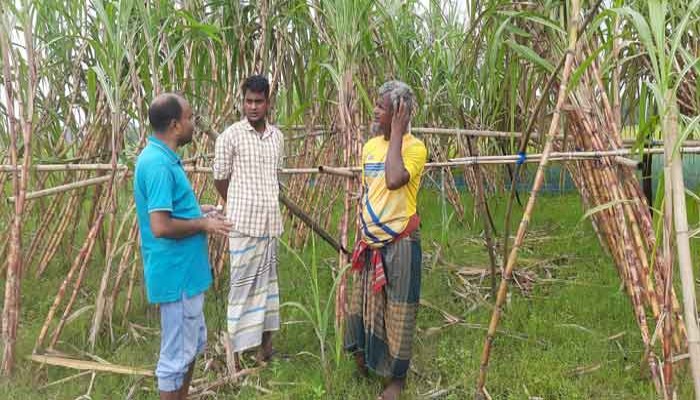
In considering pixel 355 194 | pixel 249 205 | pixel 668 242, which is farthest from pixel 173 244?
pixel 668 242

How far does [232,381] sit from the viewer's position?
203 centimetres

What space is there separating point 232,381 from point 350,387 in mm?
463

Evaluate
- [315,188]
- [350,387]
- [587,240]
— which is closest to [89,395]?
[350,387]

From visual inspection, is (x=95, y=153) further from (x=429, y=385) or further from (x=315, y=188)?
(x=429, y=385)

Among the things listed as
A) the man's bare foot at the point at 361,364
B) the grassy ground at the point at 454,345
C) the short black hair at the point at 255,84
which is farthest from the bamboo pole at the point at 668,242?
the short black hair at the point at 255,84

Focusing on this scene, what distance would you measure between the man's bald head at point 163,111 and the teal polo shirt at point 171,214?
1.9 inches

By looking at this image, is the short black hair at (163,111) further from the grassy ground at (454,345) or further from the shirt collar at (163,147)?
the grassy ground at (454,345)

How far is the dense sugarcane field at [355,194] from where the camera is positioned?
65.9 inches

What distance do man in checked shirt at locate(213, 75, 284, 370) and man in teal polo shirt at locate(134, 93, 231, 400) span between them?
0.41 meters

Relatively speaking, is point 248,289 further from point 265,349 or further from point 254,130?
point 254,130

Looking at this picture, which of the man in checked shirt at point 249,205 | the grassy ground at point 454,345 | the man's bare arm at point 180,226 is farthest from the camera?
the man in checked shirt at point 249,205

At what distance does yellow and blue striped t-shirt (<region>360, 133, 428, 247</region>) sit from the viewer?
1731 mm

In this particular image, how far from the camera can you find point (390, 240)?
1785 millimetres

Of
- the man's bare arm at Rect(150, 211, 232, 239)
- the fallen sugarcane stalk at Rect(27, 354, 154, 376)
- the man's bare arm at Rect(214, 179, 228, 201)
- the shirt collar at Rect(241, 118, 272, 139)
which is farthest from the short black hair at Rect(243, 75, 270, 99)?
the fallen sugarcane stalk at Rect(27, 354, 154, 376)
